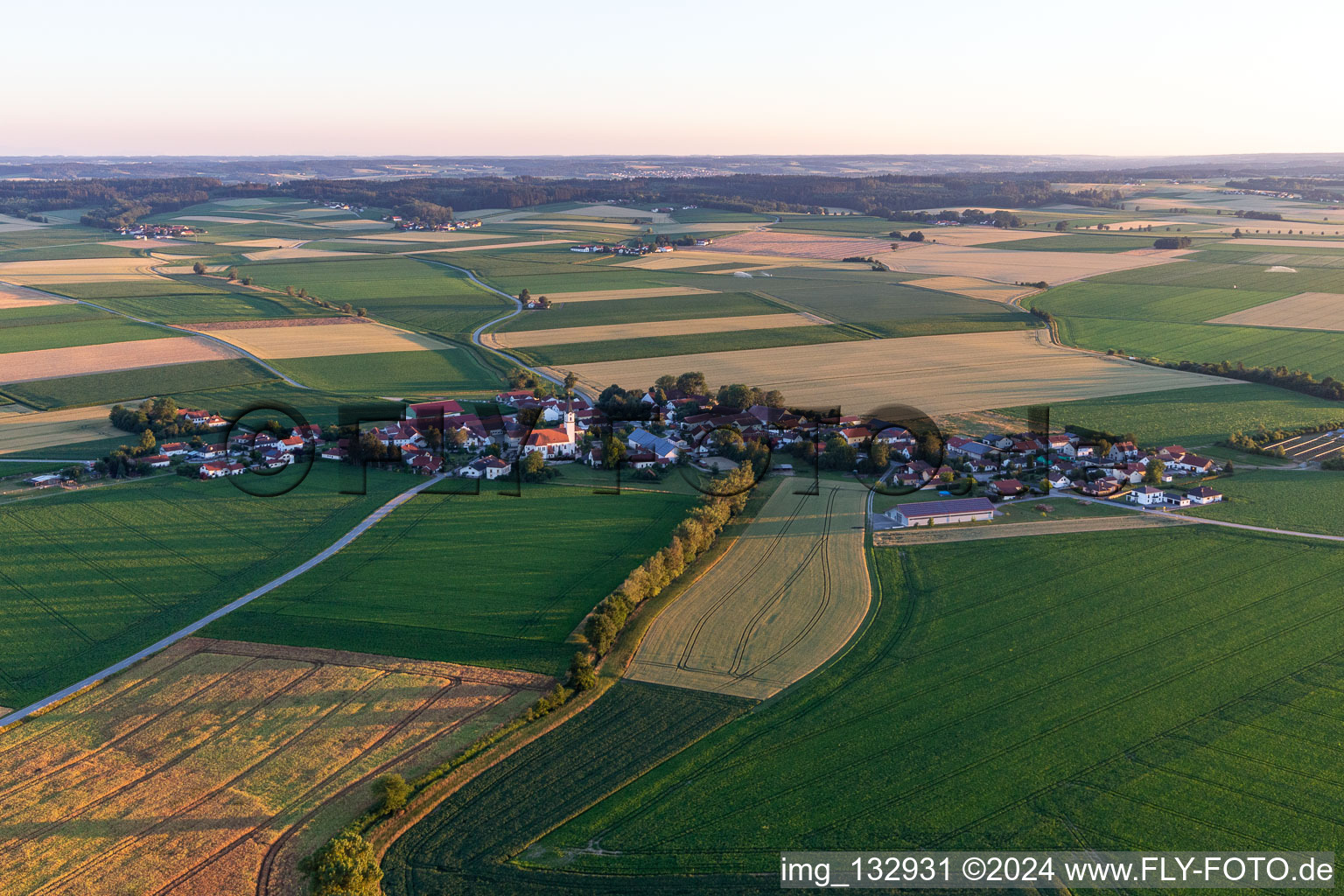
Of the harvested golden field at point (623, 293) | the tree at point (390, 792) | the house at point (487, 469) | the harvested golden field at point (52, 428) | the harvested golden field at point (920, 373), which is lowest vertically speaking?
the tree at point (390, 792)

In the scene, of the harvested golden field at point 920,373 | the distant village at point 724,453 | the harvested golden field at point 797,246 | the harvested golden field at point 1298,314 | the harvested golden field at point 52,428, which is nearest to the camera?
the distant village at point 724,453

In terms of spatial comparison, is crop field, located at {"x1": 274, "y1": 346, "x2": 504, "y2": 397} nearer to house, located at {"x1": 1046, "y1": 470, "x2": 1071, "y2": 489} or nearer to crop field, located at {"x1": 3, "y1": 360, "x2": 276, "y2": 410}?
crop field, located at {"x1": 3, "y1": 360, "x2": 276, "y2": 410}

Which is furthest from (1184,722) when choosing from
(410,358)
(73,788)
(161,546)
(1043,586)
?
(410,358)

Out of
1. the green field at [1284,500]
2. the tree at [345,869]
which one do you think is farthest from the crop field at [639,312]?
the tree at [345,869]

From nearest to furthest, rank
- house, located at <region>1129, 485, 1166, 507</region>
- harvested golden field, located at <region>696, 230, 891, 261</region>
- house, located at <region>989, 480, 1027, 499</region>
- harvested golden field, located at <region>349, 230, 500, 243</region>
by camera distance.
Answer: house, located at <region>1129, 485, 1166, 507</region> < house, located at <region>989, 480, 1027, 499</region> < harvested golden field, located at <region>696, 230, 891, 261</region> < harvested golden field, located at <region>349, 230, 500, 243</region>

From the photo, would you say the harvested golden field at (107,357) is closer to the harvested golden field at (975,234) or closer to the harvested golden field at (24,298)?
the harvested golden field at (24,298)

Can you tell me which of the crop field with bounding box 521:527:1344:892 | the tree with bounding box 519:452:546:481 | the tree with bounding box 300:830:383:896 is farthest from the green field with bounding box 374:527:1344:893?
the tree with bounding box 519:452:546:481
